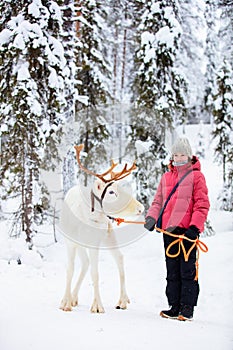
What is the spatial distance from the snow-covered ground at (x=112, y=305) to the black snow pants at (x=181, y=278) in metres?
0.30

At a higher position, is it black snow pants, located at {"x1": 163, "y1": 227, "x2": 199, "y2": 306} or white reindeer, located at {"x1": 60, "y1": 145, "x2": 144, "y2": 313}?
white reindeer, located at {"x1": 60, "y1": 145, "x2": 144, "y2": 313}

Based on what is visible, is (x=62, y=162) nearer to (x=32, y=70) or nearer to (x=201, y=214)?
(x=32, y=70)

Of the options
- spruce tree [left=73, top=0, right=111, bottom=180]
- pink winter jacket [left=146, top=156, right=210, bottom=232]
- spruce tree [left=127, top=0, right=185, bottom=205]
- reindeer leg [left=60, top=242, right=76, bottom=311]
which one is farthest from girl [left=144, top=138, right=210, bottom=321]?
spruce tree [left=73, top=0, right=111, bottom=180]

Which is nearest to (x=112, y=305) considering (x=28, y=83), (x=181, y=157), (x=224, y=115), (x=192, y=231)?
(x=192, y=231)

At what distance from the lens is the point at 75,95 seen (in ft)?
34.0

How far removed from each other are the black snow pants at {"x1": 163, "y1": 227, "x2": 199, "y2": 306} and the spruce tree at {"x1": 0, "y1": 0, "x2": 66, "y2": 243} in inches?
172

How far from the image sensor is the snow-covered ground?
3613mm

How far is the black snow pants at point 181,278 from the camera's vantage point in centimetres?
478

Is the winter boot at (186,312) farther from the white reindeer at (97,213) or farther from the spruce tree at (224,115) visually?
the spruce tree at (224,115)

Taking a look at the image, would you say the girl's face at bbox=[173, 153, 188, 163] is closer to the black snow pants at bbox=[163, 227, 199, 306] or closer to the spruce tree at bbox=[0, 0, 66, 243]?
the black snow pants at bbox=[163, 227, 199, 306]

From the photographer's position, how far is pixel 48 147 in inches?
384

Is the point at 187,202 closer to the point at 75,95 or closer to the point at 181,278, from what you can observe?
the point at 181,278

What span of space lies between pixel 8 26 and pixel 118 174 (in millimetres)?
5314

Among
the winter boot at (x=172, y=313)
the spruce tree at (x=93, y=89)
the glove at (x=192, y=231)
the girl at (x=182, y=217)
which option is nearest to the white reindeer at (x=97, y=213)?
the girl at (x=182, y=217)
